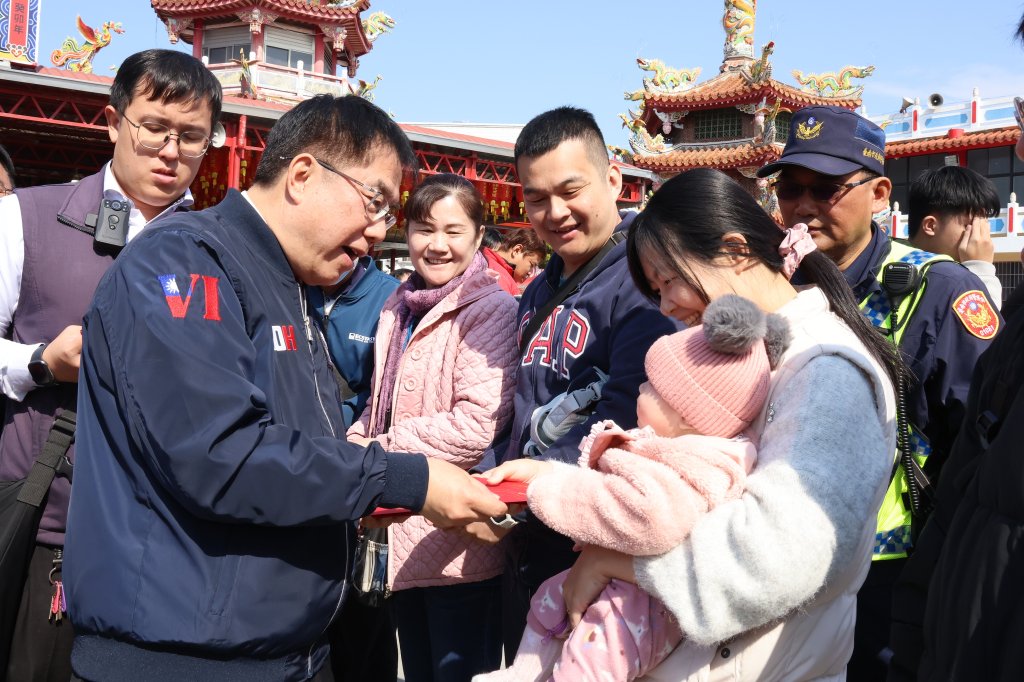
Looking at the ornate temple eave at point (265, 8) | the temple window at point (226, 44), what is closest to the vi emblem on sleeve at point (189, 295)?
the ornate temple eave at point (265, 8)

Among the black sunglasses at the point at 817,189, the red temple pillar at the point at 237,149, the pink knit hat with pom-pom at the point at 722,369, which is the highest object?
the red temple pillar at the point at 237,149

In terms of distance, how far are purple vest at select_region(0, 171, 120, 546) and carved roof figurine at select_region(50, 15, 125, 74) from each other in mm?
15335

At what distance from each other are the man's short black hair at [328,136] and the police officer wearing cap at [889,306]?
1461 mm

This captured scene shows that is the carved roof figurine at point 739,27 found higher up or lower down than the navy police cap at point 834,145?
higher up

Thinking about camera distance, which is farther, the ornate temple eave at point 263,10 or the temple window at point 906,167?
the temple window at point 906,167

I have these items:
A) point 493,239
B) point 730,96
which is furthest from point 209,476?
point 730,96

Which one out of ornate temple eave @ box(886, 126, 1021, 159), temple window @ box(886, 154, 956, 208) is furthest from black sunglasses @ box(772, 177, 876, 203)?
temple window @ box(886, 154, 956, 208)

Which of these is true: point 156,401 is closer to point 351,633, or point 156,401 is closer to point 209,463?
point 209,463

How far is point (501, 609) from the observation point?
2887mm

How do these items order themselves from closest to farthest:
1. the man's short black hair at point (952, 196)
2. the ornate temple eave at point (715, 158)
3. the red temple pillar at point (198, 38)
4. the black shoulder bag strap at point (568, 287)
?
the black shoulder bag strap at point (568, 287) < the man's short black hair at point (952, 196) < the red temple pillar at point (198, 38) < the ornate temple eave at point (715, 158)

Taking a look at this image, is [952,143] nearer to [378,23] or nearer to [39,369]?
[378,23]

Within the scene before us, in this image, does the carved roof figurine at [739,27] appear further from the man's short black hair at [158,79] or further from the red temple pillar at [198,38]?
the man's short black hair at [158,79]

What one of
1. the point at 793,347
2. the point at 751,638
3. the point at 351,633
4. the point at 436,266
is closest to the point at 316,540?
the point at 751,638

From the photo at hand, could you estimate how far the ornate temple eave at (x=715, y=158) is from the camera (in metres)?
22.2
